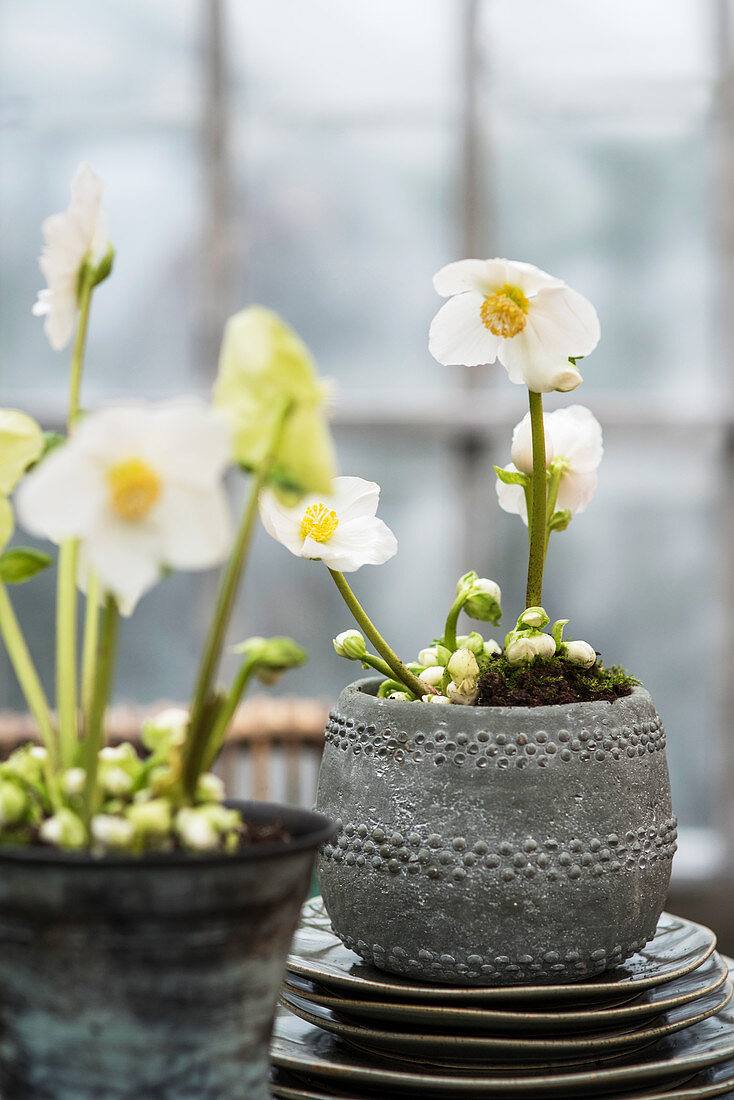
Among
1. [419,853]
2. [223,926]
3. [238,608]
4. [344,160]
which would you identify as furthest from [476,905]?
[344,160]

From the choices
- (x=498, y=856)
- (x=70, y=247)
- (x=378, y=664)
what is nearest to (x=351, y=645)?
(x=378, y=664)

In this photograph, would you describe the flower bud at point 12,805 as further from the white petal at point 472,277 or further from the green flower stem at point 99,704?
the white petal at point 472,277

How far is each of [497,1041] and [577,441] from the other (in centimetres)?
28

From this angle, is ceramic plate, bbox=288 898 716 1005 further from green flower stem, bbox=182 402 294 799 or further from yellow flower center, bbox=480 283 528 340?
yellow flower center, bbox=480 283 528 340

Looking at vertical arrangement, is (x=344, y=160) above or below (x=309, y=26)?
below

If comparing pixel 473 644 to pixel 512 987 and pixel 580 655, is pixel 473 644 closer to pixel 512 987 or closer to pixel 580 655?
pixel 580 655

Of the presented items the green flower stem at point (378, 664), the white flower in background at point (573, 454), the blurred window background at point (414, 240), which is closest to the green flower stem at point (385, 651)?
the green flower stem at point (378, 664)

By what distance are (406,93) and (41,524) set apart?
2943mm

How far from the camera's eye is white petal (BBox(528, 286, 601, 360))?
0.48 metres

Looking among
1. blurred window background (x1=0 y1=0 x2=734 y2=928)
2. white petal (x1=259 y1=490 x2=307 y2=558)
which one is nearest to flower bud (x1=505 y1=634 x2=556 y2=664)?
white petal (x1=259 y1=490 x2=307 y2=558)

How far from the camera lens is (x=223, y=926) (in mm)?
331

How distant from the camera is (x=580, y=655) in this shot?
526 millimetres

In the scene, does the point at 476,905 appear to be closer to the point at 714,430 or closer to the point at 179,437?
the point at 179,437

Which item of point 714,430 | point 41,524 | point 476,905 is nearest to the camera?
point 41,524
